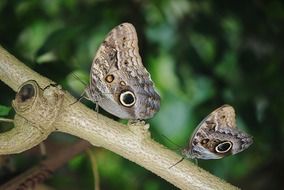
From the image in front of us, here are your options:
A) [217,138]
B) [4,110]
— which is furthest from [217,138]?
[4,110]

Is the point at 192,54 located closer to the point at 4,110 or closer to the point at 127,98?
the point at 127,98

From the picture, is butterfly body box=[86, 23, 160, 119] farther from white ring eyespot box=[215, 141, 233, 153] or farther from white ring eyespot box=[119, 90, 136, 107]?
white ring eyespot box=[215, 141, 233, 153]

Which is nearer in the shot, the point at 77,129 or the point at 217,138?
the point at 77,129

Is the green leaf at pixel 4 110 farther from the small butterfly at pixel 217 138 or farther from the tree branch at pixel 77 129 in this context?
the small butterfly at pixel 217 138

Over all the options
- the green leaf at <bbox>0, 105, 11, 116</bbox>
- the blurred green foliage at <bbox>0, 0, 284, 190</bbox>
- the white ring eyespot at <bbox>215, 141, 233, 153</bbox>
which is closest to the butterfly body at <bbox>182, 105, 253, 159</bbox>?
the white ring eyespot at <bbox>215, 141, 233, 153</bbox>

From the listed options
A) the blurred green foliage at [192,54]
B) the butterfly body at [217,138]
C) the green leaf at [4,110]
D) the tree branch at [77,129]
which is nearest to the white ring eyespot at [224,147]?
the butterfly body at [217,138]

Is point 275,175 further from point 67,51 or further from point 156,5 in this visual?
point 67,51

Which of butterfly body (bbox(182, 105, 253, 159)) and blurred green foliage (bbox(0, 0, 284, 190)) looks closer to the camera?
butterfly body (bbox(182, 105, 253, 159))

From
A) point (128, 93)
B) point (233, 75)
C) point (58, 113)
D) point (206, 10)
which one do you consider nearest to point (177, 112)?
point (233, 75)
